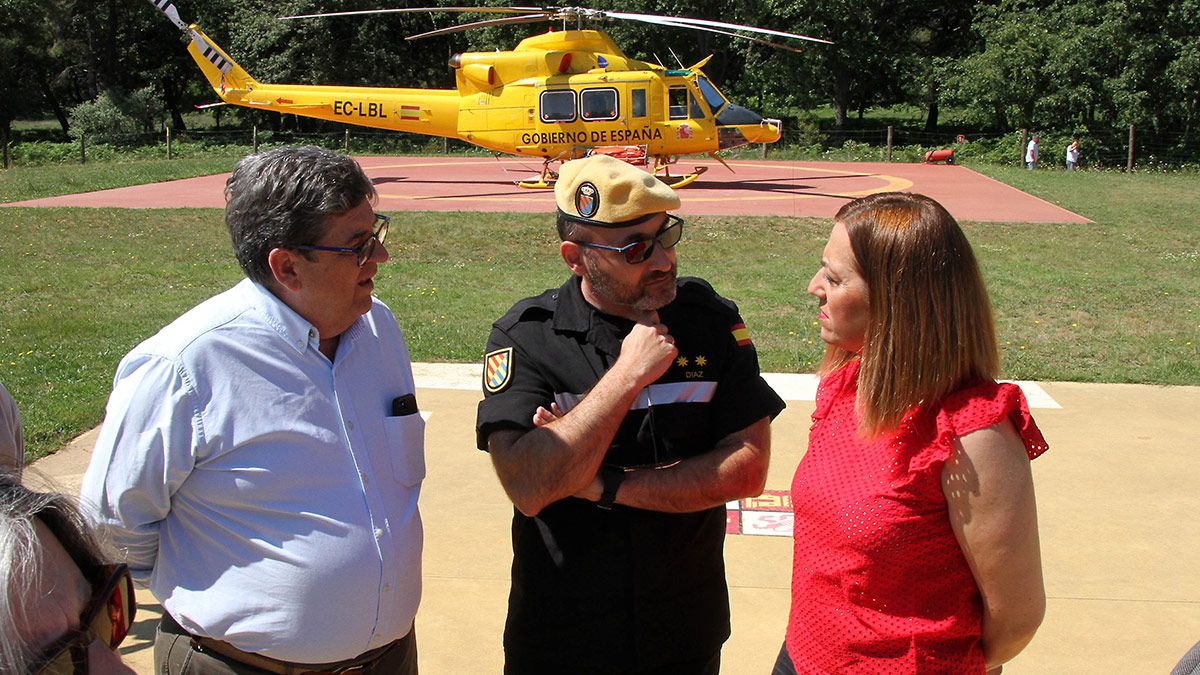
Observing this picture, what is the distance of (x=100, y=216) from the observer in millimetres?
16672

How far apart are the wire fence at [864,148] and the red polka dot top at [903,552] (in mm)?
31999

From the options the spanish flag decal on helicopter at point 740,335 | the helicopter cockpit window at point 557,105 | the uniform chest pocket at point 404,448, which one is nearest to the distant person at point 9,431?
the uniform chest pocket at point 404,448

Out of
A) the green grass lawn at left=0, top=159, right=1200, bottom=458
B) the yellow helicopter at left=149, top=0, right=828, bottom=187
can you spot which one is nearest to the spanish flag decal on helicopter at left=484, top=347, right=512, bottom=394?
the green grass lawn at left=0, top=159, right=1200, bottom=458

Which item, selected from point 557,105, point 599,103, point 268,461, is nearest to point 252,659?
point 268,461

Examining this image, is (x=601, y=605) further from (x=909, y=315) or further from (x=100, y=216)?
(x=100, y=216)

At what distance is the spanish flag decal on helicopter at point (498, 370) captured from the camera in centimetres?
252

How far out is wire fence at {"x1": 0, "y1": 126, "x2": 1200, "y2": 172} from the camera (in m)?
33.7

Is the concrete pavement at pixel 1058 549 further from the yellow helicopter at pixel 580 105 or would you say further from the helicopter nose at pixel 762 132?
the helicopter nose at pixel 762 132

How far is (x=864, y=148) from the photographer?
113 ft

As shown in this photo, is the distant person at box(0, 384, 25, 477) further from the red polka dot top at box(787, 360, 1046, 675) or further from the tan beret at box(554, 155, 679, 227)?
the red polka dot top at box(787, 360, 1046, 675)

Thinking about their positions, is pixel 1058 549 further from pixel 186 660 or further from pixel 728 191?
pixel 728 191

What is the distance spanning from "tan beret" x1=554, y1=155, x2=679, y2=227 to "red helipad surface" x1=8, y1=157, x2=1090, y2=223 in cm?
1516

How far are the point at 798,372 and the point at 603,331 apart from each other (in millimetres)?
5590

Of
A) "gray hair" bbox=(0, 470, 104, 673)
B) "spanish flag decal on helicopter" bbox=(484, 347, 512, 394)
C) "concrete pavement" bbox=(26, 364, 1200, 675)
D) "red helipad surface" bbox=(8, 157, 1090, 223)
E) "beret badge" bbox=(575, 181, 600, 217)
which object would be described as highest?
"beret badge" bbox=(575, 181, 600, 217)
